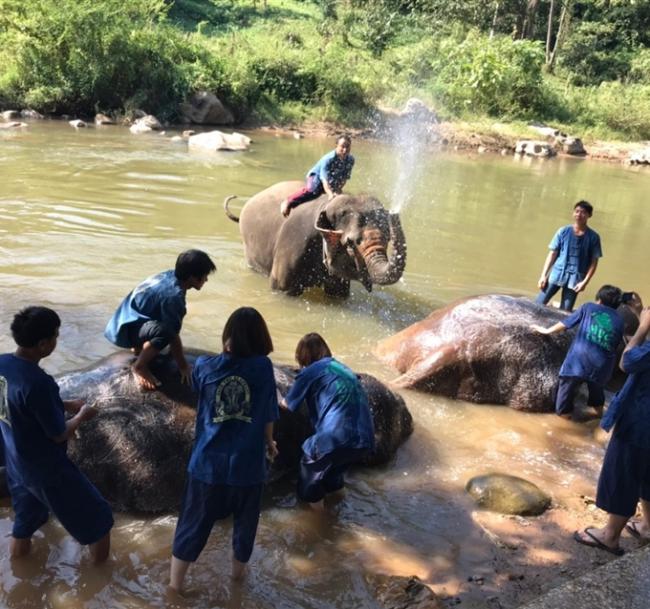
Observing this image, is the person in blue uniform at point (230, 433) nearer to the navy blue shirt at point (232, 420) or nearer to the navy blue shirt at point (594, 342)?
the navy blue shirt at point (232, 420)

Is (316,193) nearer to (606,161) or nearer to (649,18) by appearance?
(606,161)

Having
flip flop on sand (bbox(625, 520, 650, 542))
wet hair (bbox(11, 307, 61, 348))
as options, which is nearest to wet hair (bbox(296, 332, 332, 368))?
wet hair (bbox(11, 307, 61, 348))

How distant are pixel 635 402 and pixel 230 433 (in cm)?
239

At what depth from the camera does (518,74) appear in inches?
1228

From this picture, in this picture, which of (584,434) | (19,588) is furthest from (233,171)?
(19,588)

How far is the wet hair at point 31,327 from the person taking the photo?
321 centimetres

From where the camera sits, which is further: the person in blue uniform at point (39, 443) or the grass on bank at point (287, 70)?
the grass on bank at point (287, 70)

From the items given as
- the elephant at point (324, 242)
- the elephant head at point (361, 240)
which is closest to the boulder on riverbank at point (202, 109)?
the elephant at point (324, 242)

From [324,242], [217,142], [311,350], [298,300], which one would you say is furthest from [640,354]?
[217,142]

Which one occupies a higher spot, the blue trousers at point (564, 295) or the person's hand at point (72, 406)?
the person's hand at point (72, 406)

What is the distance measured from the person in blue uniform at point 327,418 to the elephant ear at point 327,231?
382 centimetres

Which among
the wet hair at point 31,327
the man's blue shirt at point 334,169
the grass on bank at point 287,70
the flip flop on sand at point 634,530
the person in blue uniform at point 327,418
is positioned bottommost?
the flip flop on sand at point 634,530

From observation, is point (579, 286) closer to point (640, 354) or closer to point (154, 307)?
point (640, 354)

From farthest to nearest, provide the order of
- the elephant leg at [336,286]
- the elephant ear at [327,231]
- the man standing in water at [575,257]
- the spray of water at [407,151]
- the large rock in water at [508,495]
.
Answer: the spray of water at [407,151]
the elephant leg at [336,286]
the elephant ear at [327,231]
the man standing in water at [575,257]
the large rock in water at [508,495]
